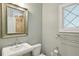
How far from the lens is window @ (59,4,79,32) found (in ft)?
4.00

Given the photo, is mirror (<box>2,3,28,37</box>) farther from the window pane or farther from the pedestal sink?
the window pane

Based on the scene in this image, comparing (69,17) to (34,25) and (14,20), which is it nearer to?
(34,25)

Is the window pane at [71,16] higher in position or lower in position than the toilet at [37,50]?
higher

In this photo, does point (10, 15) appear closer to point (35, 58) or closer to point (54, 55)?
point (35, 58)

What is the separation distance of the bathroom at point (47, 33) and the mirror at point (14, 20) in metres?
0.03

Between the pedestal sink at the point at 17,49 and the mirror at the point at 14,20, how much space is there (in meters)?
0.14

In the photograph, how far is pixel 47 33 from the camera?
1.29 m

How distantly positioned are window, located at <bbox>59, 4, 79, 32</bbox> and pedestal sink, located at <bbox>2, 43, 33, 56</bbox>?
431 mm

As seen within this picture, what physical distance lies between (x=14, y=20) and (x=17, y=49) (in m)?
0.32

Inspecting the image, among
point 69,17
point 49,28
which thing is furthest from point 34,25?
point 69,17

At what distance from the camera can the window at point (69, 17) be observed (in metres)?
1.22

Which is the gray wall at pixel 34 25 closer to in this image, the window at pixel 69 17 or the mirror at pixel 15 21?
the mirror at pixel 15 21

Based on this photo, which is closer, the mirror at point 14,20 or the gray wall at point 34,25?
the mirror at point 14,20

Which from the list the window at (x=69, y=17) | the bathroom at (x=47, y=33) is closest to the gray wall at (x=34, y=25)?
the bathroom at (x=47, y=33)
